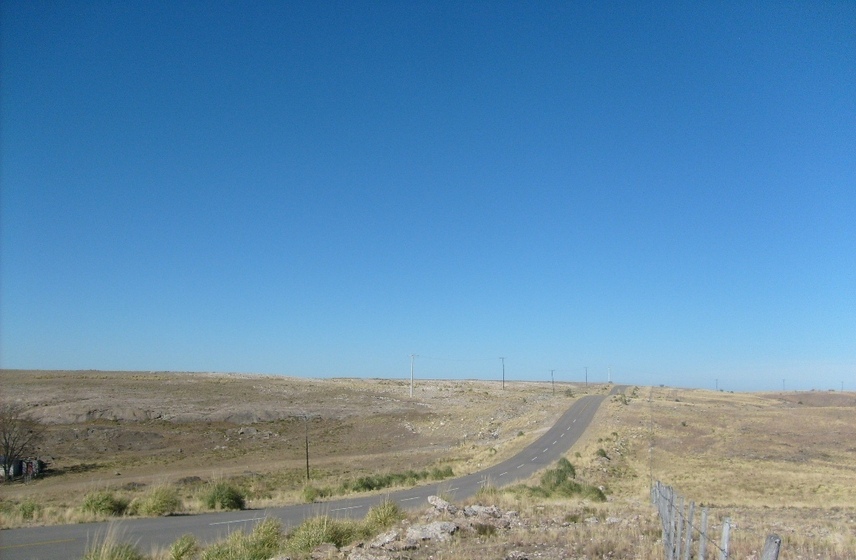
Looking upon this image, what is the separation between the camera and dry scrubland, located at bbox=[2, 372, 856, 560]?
50.8 feet

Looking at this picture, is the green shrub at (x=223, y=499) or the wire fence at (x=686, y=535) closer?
the wire fence at (x=686, y=535)

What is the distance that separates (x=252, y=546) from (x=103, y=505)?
11599 mm

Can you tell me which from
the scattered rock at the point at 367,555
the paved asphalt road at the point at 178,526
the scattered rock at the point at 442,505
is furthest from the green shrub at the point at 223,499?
the scattered rock at the point at 367,555

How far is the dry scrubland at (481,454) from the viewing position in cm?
1547

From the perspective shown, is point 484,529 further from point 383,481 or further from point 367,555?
point 383,481

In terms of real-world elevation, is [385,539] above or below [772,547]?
below

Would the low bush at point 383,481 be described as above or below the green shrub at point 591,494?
below

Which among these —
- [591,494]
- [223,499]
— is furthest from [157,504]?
[591,494]

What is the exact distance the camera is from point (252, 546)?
1237cm

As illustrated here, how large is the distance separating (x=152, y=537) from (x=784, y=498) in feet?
102

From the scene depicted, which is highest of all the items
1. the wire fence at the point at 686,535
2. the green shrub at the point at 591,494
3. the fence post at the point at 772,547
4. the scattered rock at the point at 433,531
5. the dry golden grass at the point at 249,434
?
the fence post at the point at 772,547

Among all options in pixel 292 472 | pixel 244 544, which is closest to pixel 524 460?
pixel 292 472

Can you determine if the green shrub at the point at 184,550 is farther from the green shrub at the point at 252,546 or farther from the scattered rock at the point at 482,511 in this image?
the scattered rock at the point at 482,511

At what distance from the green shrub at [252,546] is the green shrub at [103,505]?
32.3 ft
